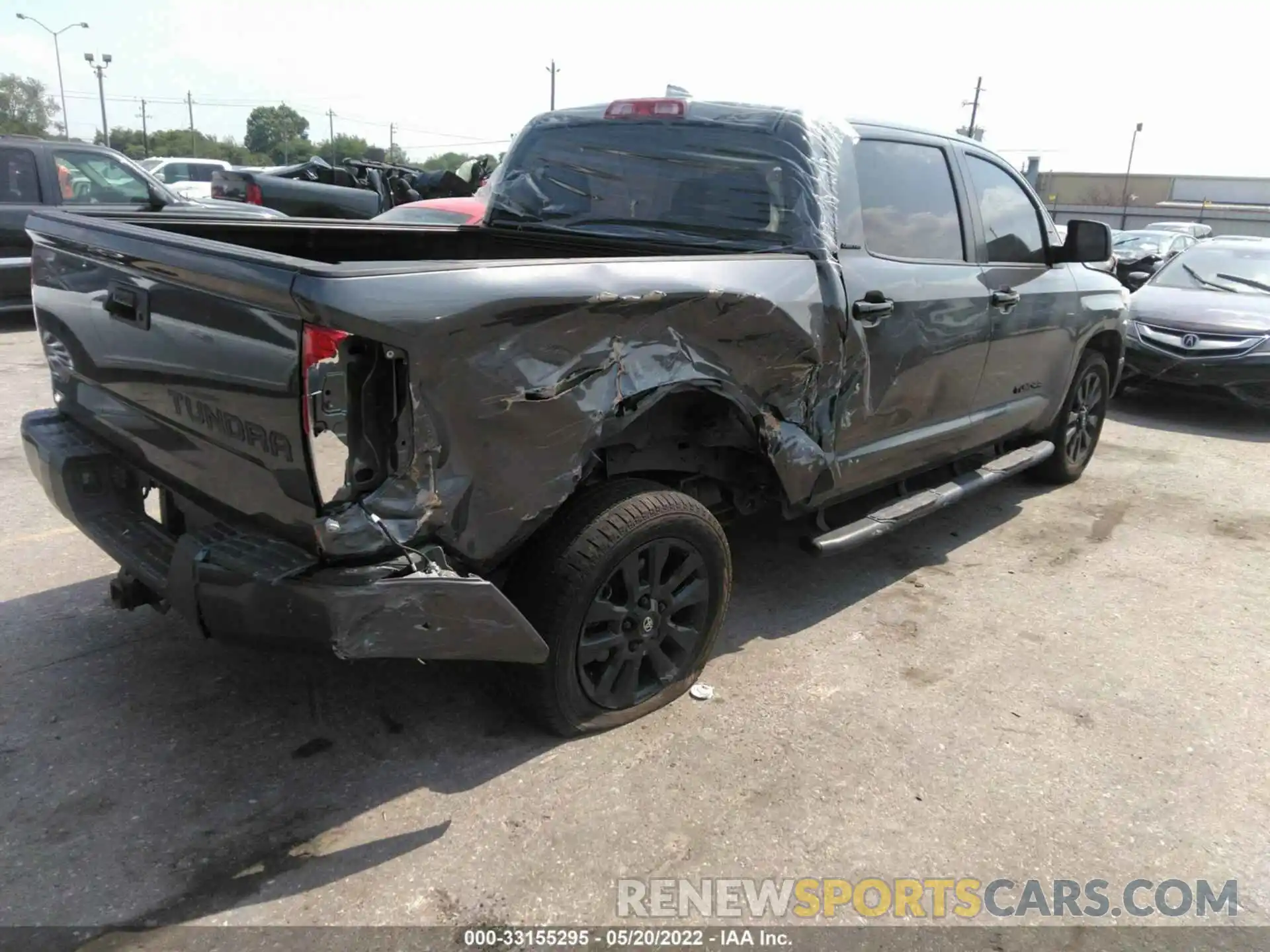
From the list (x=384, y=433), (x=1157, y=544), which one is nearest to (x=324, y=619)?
(x=384, y=433)

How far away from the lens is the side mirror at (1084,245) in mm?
4922

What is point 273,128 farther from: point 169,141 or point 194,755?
point 194,755

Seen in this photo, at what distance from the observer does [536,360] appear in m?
2.50

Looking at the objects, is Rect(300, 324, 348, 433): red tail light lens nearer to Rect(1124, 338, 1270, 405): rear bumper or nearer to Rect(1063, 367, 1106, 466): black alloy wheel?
Rect(1063, 367, 1106, 466): black alloy wheel

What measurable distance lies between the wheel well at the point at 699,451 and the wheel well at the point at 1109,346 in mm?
3295

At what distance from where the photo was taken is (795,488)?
3.52m

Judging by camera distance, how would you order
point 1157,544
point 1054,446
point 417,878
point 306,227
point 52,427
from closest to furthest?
1. point 417,878
2. point 52,427
3. point 306,227
4. point 1157,544
5. point 1054,446

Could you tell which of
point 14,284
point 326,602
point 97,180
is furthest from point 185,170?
point 326,602

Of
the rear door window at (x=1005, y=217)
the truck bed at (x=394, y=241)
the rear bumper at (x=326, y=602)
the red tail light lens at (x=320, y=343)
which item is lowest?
the rear bumper at (x=326, y=602)

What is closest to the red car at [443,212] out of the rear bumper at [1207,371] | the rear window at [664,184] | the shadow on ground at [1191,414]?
the rear window at [664,184]

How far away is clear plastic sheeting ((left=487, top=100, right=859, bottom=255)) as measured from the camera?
3523 mm

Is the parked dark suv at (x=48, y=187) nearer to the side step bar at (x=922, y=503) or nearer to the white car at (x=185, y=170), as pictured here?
the side step bar at (x=922, y=503)

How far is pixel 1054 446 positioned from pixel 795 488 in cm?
307

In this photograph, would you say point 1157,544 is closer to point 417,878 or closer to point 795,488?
point 795,488
